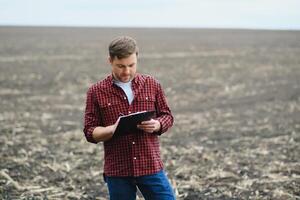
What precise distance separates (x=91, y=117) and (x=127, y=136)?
0.29m

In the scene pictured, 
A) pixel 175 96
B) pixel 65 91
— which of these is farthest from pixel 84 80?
pixel 175 96

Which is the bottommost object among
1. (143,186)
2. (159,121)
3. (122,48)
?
(143,186)

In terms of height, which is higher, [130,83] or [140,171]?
[130,83]

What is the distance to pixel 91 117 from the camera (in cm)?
350

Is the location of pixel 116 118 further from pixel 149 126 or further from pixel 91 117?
pixel 149 126

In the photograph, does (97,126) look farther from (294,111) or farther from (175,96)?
(175,96)

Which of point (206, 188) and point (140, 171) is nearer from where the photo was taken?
point (140, 171)

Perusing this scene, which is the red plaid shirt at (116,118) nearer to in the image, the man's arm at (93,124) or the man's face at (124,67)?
the man's arm at (93,124)

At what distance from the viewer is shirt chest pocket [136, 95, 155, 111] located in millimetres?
3512

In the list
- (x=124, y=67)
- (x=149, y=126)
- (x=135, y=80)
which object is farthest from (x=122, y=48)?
(x=149, y=126)

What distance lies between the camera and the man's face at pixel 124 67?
3334 millimetres

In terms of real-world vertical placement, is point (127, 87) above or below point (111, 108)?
above

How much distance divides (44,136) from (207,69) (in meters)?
15.3

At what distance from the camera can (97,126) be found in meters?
3.52
